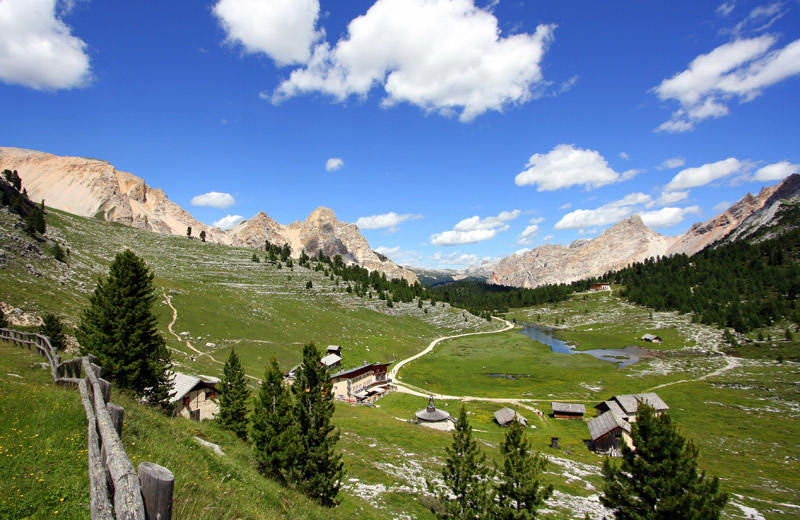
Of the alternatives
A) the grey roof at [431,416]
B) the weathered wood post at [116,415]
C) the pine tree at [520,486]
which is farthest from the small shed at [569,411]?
the weathered wood post at [116,415]

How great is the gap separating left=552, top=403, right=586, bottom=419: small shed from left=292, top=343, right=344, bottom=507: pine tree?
5580cm

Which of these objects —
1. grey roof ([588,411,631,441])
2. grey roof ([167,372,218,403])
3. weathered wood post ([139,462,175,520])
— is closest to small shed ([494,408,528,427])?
grey roof ([588,411,631,441])

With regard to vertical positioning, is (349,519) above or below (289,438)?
below

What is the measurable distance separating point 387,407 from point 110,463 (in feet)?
233

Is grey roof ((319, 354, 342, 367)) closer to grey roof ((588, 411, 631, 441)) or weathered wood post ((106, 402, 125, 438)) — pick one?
grey roof ((588, 411, 631, 441))

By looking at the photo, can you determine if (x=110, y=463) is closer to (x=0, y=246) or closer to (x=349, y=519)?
(x=349, y=519)

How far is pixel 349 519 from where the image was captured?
23.4 metres

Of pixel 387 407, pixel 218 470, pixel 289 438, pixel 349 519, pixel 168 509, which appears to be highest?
pixel 168 509

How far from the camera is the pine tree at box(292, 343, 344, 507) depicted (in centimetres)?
2325

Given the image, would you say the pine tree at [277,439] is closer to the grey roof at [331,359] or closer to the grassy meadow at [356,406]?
the grassy meadow at [356,406]

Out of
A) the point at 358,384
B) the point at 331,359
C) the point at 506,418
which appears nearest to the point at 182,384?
the point at 358,384

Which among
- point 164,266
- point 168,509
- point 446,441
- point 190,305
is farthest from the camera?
point 164,266

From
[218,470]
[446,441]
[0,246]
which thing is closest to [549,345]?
[446,441]

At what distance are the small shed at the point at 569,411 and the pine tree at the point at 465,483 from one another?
165ft
